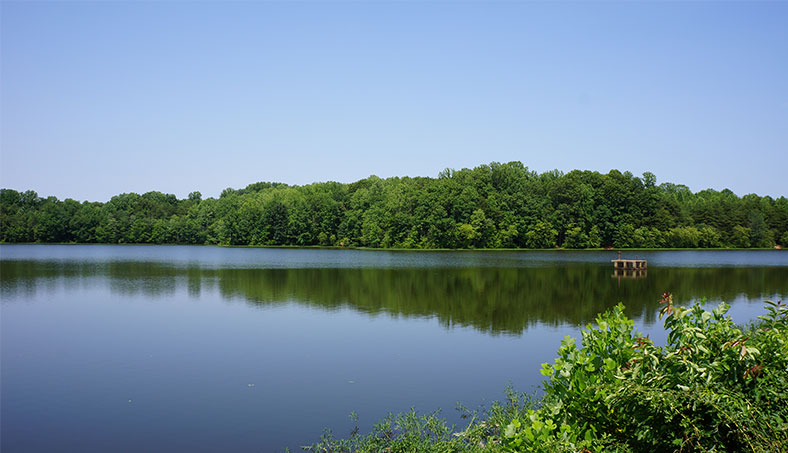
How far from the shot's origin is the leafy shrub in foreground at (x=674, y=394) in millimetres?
3637

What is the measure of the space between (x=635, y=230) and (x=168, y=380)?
84.6 meters

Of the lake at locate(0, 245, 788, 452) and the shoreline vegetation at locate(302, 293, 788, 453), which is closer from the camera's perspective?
the shoreline vegetation at locate(302, 293, 788, 453)

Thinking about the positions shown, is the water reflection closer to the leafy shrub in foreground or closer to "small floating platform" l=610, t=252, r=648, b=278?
"small floating platform" l=610, t=252, r=648, b=278

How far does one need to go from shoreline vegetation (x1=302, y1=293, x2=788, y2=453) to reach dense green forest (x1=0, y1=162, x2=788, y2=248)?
7692cm

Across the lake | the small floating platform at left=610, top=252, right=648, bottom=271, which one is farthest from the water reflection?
the small floating platform at left=610, top=252, right=648, bottom=271

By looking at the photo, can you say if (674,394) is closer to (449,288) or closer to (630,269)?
(449,288)

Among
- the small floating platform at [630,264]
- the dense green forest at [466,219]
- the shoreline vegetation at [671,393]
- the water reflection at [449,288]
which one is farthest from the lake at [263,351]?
the dense green forest at [466,219]

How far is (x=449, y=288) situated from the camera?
30.2 metres

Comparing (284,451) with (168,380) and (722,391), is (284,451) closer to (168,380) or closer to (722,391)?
(168,380)

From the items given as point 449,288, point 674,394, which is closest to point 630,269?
point 449,288

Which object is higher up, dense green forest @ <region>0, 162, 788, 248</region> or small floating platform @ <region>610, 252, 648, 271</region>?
dense green forest @ <region>0, 162, 788, 248</region>

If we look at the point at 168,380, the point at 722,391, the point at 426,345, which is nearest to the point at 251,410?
the point at 168,380

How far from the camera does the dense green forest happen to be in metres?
84.7

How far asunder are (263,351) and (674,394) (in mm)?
12976
